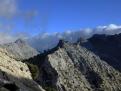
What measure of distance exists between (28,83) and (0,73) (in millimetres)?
13175

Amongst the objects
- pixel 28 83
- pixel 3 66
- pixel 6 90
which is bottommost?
pixel 6 90

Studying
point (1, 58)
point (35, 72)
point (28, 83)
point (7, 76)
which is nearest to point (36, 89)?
point (28, 83)

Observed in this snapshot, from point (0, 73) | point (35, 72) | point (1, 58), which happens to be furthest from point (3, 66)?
point (35, 72)

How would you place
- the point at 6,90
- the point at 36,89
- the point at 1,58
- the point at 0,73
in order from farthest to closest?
1. the point at 1,58
2. the point at 36,89
3. the point at 0,73
4. the point at 6,90

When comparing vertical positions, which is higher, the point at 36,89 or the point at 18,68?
the point at 18,68

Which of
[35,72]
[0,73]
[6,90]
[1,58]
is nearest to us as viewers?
[6,90]

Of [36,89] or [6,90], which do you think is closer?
[6,90]

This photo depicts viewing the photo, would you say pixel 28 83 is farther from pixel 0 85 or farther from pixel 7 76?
pixel 0 85

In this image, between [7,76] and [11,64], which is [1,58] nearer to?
[11,64]

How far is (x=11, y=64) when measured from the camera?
300ft

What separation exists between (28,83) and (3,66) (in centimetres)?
831

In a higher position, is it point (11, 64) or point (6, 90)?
point (11, 64)

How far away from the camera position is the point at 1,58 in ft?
298

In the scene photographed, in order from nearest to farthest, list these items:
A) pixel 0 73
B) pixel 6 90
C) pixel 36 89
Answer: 1. pixel 6 90
2. pixel 0 73
3. pixel 36 89
